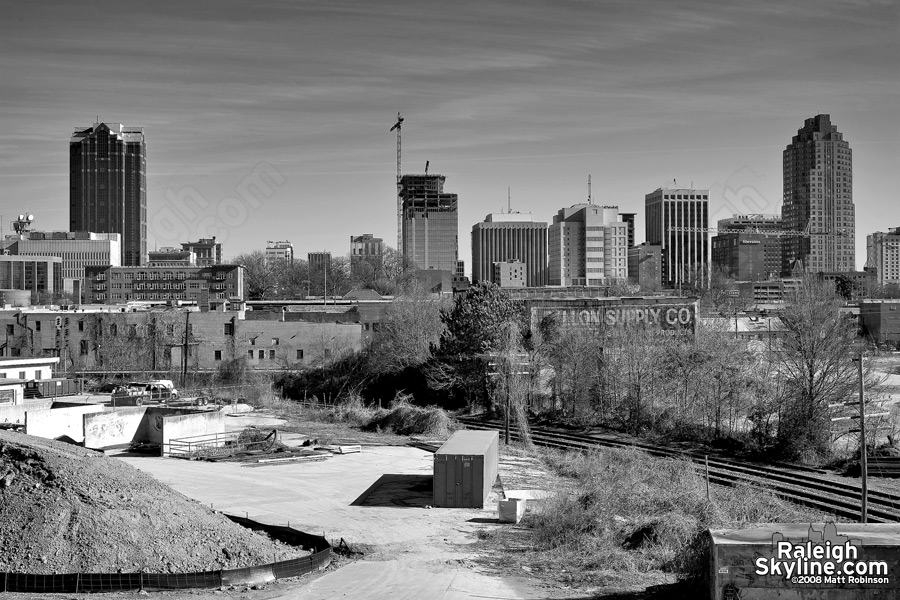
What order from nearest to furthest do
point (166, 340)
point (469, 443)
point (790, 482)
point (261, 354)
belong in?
point (469, 443) < point (790, 482) < point (261, 354) < point (166, 340)

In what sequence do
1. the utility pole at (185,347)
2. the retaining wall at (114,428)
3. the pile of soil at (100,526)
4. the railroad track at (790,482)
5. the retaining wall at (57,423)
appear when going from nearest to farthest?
the pile of soil at (100,526), the railroad track at (790,482), the retaining wall at (57,423), the retaining wall at (114,428), the utility pole at (185,347)

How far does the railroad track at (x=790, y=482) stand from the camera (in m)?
31.1

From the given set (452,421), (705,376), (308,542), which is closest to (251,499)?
(308,542)

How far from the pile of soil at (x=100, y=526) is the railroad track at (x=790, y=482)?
19079 mm

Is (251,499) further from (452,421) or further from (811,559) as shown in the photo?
(452,421)

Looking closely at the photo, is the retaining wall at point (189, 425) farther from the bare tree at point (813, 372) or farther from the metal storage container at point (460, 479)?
the bare tree at point (813, 372)

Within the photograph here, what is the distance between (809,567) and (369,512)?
603 inches

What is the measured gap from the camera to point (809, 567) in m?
17.3

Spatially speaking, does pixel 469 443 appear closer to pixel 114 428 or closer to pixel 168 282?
pixel 114 428

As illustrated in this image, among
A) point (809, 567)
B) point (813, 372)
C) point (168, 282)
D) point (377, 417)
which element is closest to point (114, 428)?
point (377, 417)

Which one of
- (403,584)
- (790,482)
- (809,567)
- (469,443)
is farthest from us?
(790,482)

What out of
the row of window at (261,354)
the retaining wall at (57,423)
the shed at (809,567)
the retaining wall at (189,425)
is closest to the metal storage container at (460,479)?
the shed at (809,567)

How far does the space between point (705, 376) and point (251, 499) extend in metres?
30.6

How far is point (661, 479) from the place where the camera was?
34.2 metres
